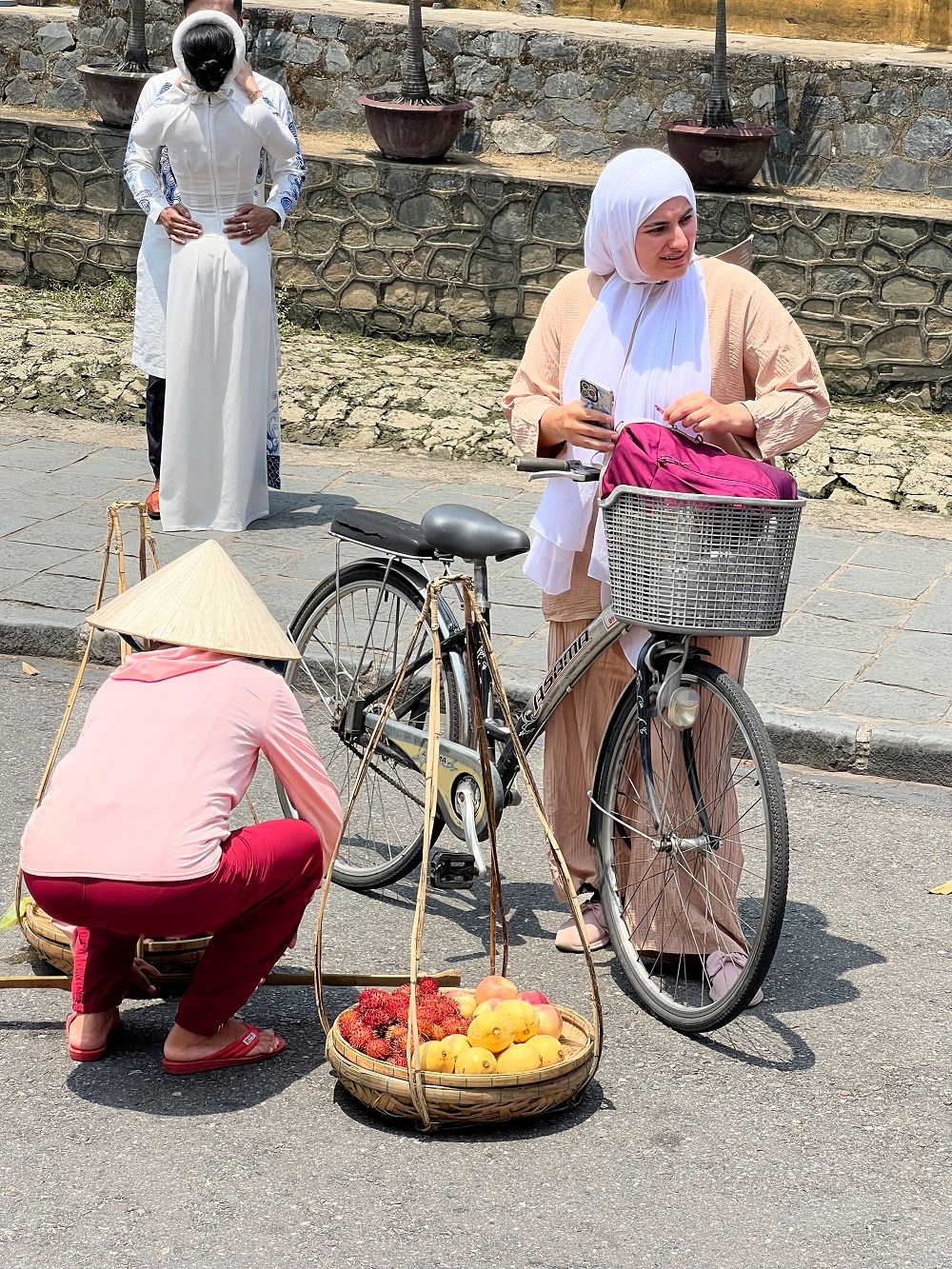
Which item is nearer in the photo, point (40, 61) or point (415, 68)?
point (415, 68)

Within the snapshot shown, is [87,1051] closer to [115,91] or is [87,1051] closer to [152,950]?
[152,950]

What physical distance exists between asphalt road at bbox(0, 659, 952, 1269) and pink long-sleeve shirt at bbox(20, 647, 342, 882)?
528 millimetres

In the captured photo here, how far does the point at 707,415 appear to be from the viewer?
3688 millimetres

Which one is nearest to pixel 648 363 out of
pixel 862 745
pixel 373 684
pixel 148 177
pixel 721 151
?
pixel 373 684

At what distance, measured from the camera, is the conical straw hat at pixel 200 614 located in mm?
3447

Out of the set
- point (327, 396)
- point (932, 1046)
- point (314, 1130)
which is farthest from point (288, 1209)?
point (327, 396)

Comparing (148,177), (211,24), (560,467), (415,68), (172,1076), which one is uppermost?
(415,68)

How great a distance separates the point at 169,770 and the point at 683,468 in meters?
1.22

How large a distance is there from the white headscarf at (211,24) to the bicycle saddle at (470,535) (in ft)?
11.9

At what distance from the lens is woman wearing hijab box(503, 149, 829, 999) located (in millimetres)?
3762

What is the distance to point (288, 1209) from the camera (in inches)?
120

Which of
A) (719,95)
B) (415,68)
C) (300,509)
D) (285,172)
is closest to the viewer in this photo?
(285,172)

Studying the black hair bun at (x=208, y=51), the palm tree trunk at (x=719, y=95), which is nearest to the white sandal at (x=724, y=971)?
the black hair bun at (x=208, y=51)

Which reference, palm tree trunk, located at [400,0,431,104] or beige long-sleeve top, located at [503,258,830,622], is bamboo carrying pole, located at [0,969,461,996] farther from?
palm tree trunk, located at [400,0,431,104]
